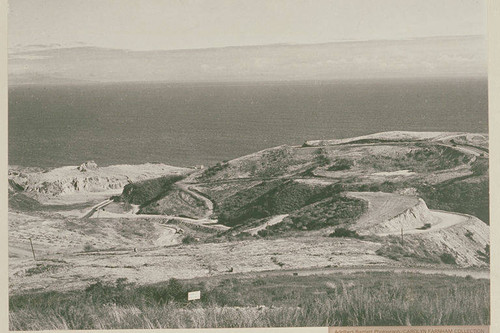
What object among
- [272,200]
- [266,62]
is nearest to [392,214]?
[272,200]

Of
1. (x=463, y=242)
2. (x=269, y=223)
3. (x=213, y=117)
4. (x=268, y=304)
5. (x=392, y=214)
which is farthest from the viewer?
(x=213, y=117)

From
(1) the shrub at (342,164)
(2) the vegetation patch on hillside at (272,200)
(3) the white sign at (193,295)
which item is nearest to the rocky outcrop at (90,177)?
(2) the vegetation patch on hillside at (272,200)

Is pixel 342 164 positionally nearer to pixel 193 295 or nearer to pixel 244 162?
pixel 244 162

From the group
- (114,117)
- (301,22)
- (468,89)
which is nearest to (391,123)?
(468,89)

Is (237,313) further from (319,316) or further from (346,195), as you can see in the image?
(346,195)

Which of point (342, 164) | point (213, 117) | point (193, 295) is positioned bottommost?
point (193, 295)

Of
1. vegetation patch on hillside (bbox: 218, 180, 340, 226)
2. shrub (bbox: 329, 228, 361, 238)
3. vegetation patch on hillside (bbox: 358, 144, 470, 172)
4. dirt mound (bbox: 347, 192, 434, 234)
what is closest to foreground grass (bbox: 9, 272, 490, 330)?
shrub (bbox: 329, 228, 361, 238)

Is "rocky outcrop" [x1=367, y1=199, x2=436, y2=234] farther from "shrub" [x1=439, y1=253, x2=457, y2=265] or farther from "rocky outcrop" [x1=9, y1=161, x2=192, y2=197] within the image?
"rocky outcrop" [x1=9, y1=161, x2=192, y2=197]
